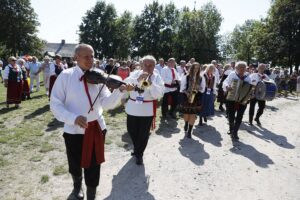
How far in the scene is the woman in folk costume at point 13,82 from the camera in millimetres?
11162

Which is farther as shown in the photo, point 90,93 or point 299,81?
point 299,81

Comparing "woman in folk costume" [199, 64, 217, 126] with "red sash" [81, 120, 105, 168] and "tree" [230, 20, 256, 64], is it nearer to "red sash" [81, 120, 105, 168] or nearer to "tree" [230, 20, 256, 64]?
"red sash" [81, 120, 105, 168]

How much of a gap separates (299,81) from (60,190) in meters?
21.6

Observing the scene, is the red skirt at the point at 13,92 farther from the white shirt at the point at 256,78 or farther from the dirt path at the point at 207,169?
the white shirt at the point at 256,78

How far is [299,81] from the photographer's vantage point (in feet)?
74.2

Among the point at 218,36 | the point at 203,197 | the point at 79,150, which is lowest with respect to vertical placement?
the point at 203,197

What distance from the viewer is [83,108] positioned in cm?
387

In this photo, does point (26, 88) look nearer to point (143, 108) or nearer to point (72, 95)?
point (143, 108)

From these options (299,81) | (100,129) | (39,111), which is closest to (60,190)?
(100,129)

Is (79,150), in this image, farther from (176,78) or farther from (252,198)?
(176,78)

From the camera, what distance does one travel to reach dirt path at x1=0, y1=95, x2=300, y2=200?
4.97 meters

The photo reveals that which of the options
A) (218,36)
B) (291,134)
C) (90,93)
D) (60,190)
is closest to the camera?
(90,93)

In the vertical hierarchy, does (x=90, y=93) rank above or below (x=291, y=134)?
above

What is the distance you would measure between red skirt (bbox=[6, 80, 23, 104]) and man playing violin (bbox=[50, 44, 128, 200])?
8.29m
